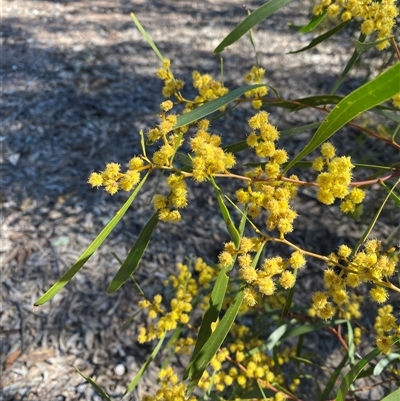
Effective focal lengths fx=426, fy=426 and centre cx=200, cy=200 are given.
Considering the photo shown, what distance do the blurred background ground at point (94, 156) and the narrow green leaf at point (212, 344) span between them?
3.41 feet

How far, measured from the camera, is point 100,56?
351 cm

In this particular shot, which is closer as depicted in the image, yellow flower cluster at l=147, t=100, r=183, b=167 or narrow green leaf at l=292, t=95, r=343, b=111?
yellow flower cluster at l=147, t=100, r=183, b=167

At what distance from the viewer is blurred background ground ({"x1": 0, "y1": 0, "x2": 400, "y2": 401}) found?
1.84 metres

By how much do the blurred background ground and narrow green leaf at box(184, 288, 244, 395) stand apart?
3.41ft

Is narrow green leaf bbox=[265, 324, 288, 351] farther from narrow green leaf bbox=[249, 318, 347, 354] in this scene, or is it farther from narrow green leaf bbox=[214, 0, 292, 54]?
narrow green leaf bbox=[214, 0, 292, 54]

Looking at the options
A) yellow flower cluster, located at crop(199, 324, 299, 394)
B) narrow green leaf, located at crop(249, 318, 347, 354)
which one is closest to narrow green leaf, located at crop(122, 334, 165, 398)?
yellow flower cluster, located at crop(199, 324, 299, 394)

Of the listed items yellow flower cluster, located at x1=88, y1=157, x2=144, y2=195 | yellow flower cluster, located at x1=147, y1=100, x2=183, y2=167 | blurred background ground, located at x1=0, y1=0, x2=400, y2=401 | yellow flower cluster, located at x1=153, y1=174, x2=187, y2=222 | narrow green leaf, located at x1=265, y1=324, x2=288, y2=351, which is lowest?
blurred background ground, located at x1=0, y1=0, x2=400, y2=401

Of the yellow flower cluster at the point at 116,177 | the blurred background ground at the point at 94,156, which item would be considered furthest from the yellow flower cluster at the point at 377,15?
the blurred background ground at the point at 94,156

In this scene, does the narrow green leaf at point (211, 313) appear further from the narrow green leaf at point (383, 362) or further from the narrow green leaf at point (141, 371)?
the narrow green leaf at point (383, 362)

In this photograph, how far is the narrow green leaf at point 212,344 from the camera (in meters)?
0.70

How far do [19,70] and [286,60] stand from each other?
83.0 inches

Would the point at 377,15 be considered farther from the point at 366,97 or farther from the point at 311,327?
the point at 311,327

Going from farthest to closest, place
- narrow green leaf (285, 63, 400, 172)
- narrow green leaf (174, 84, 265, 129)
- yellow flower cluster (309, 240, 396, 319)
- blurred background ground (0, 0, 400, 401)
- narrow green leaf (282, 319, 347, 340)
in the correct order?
blurred background ground (0, 0, 400, 401) → narrow green leaf (282, 319, 347, 340) → narrow green leaf (174, 84, 265, 129) → yellow flower cluster (309, 240, 396, 319) → narrow green leaf (285, 63, 400, 172)

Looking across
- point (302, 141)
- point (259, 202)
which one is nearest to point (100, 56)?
point (302, 141)
